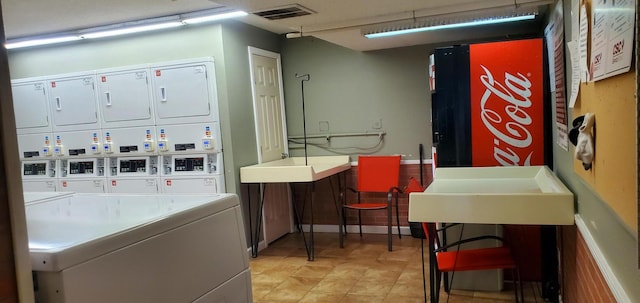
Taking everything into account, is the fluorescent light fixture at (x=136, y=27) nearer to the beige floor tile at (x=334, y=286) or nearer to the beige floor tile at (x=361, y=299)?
the beige floor tile at (x=334, y=286)

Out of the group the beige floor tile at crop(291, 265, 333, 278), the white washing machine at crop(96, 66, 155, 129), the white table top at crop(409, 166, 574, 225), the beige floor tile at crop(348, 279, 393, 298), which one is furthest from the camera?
the white washing machine at crop(96, 66, 155, 129)

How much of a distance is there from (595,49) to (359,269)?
10.2ft

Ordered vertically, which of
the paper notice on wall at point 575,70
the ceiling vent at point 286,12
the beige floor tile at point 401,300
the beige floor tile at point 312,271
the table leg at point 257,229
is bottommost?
the beige floor tile at point 312,271

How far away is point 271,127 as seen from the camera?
5.47m

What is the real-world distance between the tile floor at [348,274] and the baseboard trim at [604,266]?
1.52m

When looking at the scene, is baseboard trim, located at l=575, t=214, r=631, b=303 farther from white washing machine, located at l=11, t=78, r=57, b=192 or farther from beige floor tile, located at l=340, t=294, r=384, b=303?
white washing machine, located at l=11, t=78, r=57, b=192

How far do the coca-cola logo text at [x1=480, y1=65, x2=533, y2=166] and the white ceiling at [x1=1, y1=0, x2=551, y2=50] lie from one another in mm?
551

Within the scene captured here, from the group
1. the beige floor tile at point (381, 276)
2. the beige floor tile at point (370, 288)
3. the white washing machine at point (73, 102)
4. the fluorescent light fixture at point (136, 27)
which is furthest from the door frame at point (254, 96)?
the beige floor tile at point (370, 288)

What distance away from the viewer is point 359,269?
426 cm

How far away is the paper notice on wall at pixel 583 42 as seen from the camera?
172 centimetres

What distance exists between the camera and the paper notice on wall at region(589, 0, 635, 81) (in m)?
1.14

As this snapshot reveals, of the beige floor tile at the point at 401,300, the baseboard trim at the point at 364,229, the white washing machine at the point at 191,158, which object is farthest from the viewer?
the baseboard trim at the point at 364,229

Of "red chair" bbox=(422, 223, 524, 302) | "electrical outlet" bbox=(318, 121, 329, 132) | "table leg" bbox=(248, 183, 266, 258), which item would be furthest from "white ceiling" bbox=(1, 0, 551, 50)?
"table leg" bbox=(248, 183, 266, 258)

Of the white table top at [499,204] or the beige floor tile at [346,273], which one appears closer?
the white table top at [499,204]
